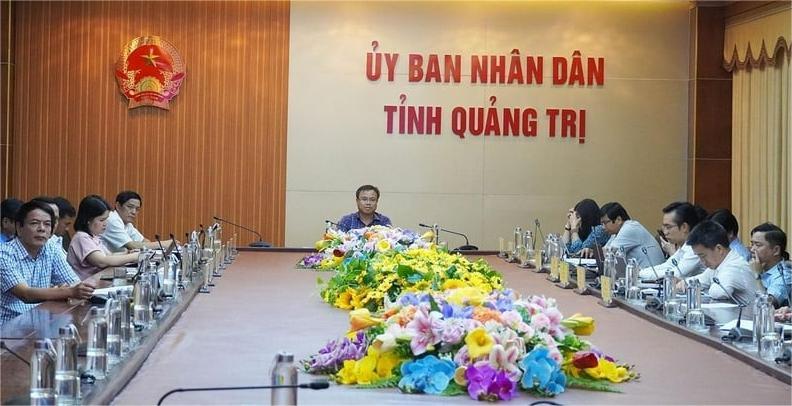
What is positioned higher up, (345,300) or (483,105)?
(483,105)

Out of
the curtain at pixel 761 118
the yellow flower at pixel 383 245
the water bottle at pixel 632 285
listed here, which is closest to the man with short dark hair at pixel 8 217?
the yellow flower at pixel 383 245

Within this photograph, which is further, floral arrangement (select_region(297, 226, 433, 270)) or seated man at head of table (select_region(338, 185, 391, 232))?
seated man at head of table (select_region(338, 185, 391, 232))

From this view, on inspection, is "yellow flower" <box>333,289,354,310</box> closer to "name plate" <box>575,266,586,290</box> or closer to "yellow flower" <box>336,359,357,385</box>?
"name plate" <box>575,266,586,290</box>

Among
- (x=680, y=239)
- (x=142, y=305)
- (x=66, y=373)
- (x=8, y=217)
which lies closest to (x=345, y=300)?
(x=142, y=305)

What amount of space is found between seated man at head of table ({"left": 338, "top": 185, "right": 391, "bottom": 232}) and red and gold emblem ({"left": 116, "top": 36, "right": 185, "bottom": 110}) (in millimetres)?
1948

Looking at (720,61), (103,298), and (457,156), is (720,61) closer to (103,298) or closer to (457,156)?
(457,156)

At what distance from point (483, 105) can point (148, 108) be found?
8.60 ft

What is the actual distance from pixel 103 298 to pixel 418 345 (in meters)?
2.00

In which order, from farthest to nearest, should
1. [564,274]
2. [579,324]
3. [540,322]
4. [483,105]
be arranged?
1. [483,105]
2. [564,274]
3. [579,324]
4. [540,322]

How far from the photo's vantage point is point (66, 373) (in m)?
2.31

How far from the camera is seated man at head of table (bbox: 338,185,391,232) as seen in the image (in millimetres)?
7668

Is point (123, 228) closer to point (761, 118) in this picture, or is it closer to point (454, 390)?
point (761, 118)

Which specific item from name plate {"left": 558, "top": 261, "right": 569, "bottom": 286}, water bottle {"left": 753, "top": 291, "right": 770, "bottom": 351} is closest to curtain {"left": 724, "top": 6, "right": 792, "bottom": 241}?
name plate {"left": 558, "top": 261, "right": 569, "bottom": 286}

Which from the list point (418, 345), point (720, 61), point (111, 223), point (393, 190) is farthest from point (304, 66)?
point (418, 345)
